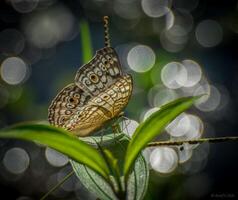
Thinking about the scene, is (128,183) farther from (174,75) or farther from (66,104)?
(174,75)

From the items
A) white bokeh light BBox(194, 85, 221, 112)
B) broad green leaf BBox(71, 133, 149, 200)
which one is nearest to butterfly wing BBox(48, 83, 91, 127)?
broad green leaf BBox(71, 133, 149, 200)

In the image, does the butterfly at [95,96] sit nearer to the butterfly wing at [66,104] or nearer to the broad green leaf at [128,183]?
the butterfly wing at [66,104]

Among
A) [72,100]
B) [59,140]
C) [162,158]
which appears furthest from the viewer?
[162,158]

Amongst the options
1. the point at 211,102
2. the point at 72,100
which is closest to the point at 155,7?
the point at 211,102

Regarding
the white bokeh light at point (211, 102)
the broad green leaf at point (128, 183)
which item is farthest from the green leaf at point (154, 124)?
the white bokeh light at point (211, 102)

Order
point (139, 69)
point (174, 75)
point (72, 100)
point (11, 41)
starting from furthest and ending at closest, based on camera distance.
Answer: point (11, 41), point (174, 75), point (139, 69), point (72, 100)

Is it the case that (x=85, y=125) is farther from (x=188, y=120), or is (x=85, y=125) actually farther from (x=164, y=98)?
(x=188, y=120)
